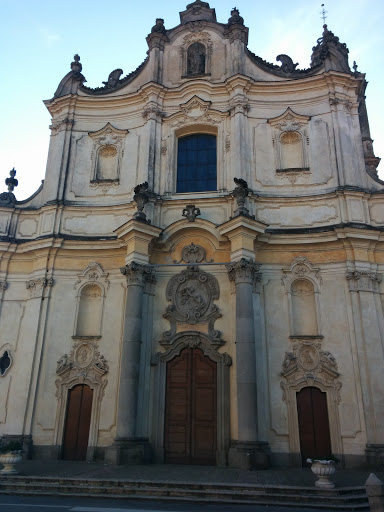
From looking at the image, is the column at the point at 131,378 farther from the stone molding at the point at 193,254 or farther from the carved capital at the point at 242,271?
the carved capital at the point at 242,271

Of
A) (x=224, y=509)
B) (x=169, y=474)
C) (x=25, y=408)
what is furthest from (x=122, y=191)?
(x=224, y=509)

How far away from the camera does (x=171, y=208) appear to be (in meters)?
14.7

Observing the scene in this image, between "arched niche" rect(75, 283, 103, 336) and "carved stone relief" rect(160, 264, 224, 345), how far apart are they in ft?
7.55

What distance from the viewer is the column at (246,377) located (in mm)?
10875

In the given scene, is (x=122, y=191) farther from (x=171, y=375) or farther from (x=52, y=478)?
(x=52, y=478)

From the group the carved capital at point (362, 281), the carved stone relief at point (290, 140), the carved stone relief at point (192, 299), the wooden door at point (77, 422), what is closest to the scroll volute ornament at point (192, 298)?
the carved stone relief at point (192, 299)

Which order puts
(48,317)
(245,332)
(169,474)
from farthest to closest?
(48,317)
(245,332)
(169,474)

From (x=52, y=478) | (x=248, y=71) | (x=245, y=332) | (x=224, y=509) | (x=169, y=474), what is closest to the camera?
(x=224, y=509)

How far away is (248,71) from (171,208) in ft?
20.9

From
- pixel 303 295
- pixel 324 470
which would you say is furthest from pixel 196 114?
pixel 324 470

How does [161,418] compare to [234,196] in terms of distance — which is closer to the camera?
[161,418]

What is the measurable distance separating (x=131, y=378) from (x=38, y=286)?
4641 millimetres

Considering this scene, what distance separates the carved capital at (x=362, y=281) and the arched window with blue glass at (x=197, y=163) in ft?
17.8

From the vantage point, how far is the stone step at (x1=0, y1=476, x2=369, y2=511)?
26.5 ft
